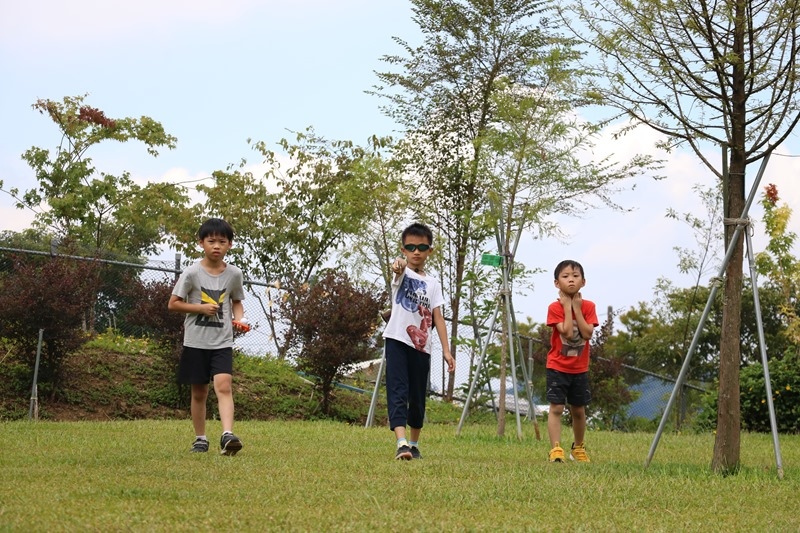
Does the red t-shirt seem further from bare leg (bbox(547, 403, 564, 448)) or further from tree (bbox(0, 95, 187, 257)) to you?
tree (bbox(0, 95, 187, 257))

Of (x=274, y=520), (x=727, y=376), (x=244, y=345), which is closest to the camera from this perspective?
(x=274, y=520)

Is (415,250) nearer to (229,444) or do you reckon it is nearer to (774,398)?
(229,444)

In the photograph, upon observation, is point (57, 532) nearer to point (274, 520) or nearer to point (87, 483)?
point (274, 520)

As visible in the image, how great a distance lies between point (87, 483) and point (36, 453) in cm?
199

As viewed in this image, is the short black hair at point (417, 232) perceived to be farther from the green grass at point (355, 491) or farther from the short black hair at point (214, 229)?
the green grass at point (355, 491)

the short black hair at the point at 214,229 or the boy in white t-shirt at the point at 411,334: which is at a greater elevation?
the short black hair at the point at 214,229

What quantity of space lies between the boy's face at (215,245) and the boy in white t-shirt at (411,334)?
127 centimetres

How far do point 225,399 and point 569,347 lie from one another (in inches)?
105

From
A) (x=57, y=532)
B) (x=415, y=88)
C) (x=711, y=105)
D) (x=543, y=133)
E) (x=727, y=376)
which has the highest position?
(x=415, y=88)

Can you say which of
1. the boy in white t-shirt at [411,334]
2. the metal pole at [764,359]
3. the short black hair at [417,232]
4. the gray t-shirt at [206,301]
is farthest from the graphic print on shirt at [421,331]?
the metal pole at [764,359]

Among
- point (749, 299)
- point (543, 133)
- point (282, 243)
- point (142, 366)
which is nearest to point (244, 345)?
point (142, 366)

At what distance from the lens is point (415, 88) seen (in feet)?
62.7

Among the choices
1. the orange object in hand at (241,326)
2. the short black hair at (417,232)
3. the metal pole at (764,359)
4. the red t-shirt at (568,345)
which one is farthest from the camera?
the red t-shirt at (568,345)

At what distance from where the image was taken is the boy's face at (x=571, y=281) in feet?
25.5
